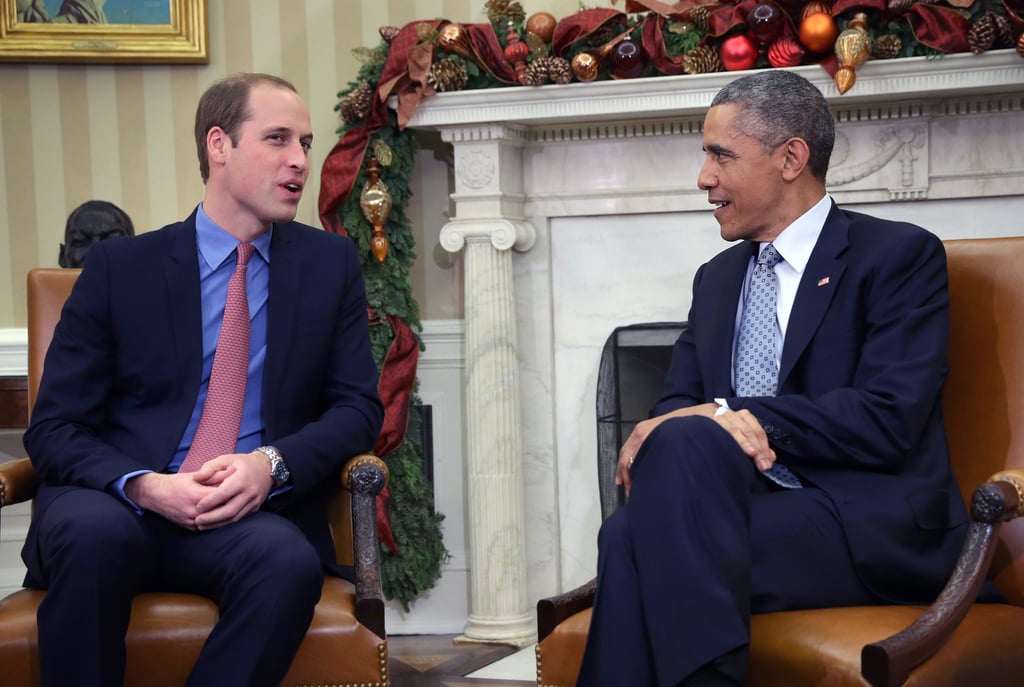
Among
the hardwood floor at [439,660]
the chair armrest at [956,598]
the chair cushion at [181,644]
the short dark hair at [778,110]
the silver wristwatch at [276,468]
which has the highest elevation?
the short dark hair at [778,110]

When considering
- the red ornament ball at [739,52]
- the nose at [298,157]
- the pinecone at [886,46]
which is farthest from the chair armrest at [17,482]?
the pinecone at [886,46]

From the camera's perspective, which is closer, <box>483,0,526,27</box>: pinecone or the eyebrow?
the eyebrow

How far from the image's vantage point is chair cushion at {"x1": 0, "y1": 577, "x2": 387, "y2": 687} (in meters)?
2.06

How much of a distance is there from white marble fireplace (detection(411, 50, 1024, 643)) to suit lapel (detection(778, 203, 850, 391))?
1.26 m

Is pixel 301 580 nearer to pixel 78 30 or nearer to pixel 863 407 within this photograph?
pixel 863 407

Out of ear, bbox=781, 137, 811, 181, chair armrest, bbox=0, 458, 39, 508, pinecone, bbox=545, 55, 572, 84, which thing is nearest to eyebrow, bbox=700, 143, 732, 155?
ear, bbox=781, 137, 811, 181

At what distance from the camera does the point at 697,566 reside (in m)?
1.89

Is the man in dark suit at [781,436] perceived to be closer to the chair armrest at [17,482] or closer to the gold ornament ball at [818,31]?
the gold ornament ball at [818,31]

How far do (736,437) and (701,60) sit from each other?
169cm

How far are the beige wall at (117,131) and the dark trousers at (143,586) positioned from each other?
84.0 inches

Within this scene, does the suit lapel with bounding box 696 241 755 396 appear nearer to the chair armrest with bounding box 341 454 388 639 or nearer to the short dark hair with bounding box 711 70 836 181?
the short dark hair with bounding box 711 70 836 181

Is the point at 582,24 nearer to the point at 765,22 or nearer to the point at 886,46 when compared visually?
the point at 765,22

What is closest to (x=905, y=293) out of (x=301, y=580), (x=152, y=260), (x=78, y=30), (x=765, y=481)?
(x=765, y=481)

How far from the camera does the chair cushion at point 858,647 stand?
6.02ft
